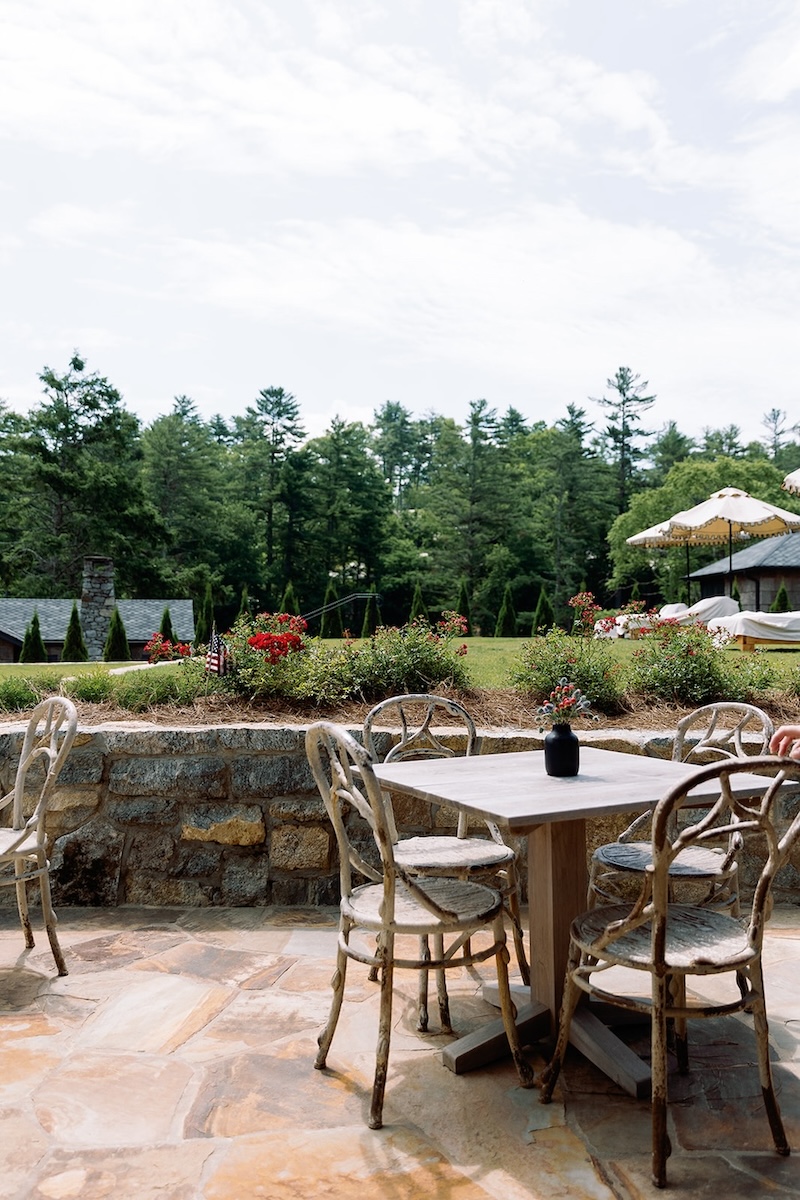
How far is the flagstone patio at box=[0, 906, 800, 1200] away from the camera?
1786mm

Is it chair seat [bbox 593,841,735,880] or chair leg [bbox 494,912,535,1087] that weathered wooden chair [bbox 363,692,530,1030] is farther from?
chair seat [bbox 593,841,735,880]

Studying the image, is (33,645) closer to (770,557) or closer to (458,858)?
(770,557)

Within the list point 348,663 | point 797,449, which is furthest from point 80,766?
point 797,449

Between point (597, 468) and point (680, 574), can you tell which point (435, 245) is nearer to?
point (680, 574)

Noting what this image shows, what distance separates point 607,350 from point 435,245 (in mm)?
26306

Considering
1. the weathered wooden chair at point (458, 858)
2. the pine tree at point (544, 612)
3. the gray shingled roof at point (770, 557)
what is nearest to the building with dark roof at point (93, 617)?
the pine tree at point (544, 612)

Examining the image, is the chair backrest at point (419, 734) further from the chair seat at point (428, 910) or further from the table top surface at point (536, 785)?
the chair seat at point (428, 910)

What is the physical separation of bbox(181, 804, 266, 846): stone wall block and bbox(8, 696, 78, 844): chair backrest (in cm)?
68

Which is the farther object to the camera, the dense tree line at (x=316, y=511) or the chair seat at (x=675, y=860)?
the dense tree line at (x=316, y=511)

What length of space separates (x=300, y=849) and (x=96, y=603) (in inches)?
660

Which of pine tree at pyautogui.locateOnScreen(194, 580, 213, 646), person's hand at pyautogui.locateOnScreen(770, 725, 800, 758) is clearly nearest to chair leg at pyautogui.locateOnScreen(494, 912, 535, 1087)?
person's hand at pyautogui.locateOnScreen(770, 725, 800, 758)

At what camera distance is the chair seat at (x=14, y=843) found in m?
2.91

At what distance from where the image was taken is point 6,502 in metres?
26.9

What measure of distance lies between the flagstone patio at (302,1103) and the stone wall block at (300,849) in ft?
2.32
